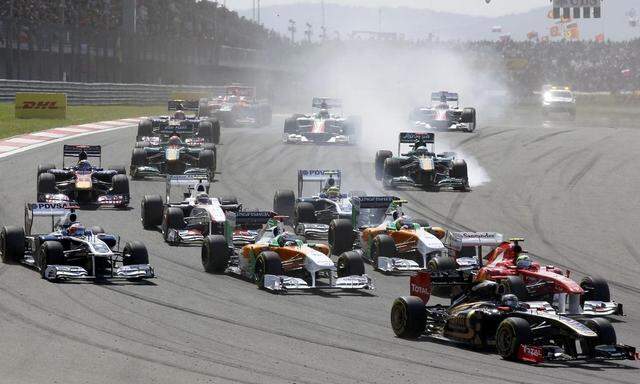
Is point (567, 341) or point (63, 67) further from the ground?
point (63, 67)

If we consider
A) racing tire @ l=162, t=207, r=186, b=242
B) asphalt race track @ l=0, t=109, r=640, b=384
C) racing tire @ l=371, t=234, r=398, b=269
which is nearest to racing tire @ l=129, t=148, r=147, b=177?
asphalt race track @ l=0, t=109, r=640, b=384

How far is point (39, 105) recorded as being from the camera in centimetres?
4938

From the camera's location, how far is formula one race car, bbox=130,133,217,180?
36.3 m

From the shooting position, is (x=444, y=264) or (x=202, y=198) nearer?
(x=444, y=264)

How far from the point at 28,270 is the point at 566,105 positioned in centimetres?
5356

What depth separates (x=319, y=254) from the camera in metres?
20.9

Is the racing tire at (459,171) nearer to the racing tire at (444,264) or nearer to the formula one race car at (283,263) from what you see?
the formula one race car at (283,263)

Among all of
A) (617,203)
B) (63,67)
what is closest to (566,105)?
(63,67)

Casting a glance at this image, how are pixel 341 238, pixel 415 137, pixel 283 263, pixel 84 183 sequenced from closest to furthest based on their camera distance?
pixel 283 263, pixel 341 238, pixel 84 183, pixel 415 137

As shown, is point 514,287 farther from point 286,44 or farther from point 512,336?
point 286,44

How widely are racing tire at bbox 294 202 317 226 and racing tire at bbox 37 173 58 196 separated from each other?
6.63 metres

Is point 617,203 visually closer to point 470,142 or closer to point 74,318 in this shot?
point 470,142

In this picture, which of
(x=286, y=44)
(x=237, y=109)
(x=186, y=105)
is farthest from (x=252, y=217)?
(x=286, y=44)

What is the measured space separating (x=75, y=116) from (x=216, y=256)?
31319 mm
